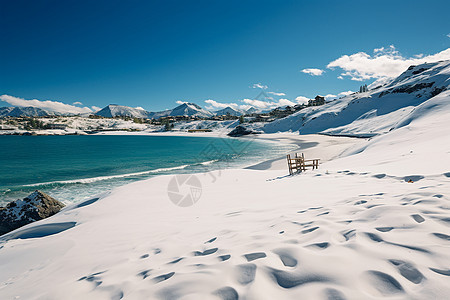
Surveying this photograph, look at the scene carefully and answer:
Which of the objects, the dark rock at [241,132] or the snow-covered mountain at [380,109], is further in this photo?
the dark rock at [241,132]

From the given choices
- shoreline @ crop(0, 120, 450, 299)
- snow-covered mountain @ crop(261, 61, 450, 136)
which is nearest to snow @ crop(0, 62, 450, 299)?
shoreline @ crop(0, 120, 450, 299)

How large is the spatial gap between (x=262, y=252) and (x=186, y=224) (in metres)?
4.22

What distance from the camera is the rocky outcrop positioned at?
11.3 m

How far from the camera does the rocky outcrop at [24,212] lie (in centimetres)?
1129

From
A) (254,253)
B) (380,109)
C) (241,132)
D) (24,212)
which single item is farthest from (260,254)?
(241,132)

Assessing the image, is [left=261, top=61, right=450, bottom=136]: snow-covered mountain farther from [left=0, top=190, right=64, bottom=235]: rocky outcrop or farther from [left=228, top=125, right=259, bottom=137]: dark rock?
[left=0, top=190, right=64, bottom=235]: rocky outcrop

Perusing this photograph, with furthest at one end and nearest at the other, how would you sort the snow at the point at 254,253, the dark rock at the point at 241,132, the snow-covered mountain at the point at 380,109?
the dark rock at the point at 241,132 < the snow-covered mountain at the point at 380,109 < the snow at the point at 254,253

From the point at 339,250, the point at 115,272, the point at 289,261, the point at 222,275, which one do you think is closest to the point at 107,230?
the point at 115,272

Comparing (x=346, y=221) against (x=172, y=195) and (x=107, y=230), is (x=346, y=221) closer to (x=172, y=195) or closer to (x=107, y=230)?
(x=107, y=230)

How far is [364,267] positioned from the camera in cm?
274

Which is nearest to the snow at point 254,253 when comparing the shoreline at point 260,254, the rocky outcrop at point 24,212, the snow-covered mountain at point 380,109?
the shoreline at point 260,254

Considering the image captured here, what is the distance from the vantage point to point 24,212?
1166 centimetres

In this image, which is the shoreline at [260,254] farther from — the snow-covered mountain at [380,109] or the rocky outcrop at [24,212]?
the snow-covered mountain at [380,109]

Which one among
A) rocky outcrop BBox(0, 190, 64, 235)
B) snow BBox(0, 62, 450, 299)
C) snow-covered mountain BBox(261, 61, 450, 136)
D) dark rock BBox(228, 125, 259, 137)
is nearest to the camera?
snow BBox(0, 62, 450, 299)
